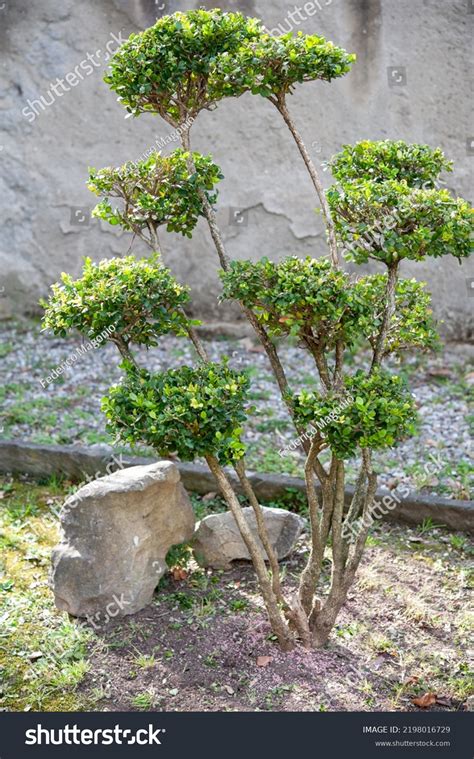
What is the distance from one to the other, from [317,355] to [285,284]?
43 centimetres

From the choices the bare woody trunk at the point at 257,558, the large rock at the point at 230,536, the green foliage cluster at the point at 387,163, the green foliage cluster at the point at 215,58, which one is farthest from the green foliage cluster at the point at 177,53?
the large rock at the point at 230,536

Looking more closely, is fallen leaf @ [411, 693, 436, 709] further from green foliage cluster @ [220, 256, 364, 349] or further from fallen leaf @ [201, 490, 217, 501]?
fallen leaf @ [201, 490, 217, 501]

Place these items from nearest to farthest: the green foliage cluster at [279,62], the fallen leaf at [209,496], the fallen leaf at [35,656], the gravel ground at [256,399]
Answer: the green foliage cluster at [279,62] < the fallen leaf at [35,656] < the fallen leaf at [209,496] < the gravel ground at [256,399]

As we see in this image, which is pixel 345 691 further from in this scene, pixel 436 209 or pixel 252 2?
pixel 252 2

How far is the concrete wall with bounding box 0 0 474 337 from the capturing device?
737 centimetres

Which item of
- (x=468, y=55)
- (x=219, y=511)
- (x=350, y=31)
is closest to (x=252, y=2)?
(x=350, y=31)

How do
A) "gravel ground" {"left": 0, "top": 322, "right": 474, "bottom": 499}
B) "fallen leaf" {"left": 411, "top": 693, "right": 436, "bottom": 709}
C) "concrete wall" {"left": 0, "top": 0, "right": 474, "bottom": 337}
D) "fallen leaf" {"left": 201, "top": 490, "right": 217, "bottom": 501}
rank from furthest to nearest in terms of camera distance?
"concrete wall" {"left": 0, "top": 0, "right": 474, "bottom": 337}, "gravel ground" {"left": 0, "top": 322, "right": 474, "bottom": 499}, "fallen leaf" {"left": 201, "top": 490, "right": 217, "bottom": 501}, "fallen leaf" {"left": 411, "top": 693, "right": 436, "bottom": 709}

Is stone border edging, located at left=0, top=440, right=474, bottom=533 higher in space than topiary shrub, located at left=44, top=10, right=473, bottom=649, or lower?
lower

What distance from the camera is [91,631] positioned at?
4242 mm

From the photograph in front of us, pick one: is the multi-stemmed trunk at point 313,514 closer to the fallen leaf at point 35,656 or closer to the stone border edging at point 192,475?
the fallen leaf at point 35,656

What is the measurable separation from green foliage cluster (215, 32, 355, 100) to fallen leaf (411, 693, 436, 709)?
275cm
